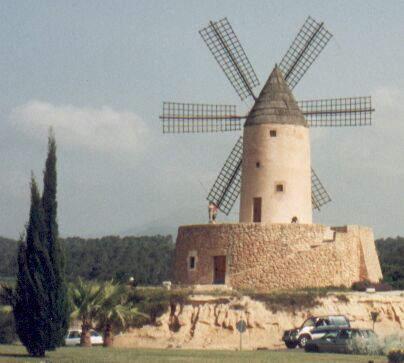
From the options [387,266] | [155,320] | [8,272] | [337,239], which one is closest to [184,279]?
[155,320]

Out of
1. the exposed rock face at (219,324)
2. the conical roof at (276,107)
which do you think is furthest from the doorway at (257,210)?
the exposed rock face at (219,324)

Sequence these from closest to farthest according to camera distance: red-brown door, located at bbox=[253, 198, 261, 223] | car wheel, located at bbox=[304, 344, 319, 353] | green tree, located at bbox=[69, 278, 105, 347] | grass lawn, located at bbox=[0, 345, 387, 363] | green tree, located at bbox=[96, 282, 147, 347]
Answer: grass lawn, located at bbox=[0, 345, 387, 363] < car wheel, located at bbox=[304, 344, 319, 353] < green tree, located at bbox=[69, 278, 105, 347] < green tree, located at bbox=[96, 282, 147, 347] < red-brown door, located at bbox=[253, 198, 261, 223]

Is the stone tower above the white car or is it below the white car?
above

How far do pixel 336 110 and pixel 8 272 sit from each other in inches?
1802

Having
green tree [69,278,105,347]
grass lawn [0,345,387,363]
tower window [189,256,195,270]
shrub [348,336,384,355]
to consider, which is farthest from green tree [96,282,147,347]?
shrub [348,336,384,355]

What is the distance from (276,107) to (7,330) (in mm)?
14202

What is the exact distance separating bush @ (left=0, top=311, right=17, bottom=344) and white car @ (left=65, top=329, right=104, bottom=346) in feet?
10.1

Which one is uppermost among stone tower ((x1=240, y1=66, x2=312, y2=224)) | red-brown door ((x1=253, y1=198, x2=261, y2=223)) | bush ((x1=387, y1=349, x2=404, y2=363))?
stone tower ((x1=240, y1=66, x2=312, y2=224))

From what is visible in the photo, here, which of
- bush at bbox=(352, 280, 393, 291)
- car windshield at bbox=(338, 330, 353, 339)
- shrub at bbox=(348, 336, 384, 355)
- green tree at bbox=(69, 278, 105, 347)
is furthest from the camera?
bush at bbox=(352, 280, 393, 291)

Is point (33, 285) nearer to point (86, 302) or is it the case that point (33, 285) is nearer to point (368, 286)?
point (86, 302)

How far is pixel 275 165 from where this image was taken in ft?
138

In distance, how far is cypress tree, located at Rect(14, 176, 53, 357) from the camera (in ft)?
94.0

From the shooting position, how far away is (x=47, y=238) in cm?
2905

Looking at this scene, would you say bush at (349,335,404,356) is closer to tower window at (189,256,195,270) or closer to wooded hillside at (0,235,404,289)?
tower window at (189,256,195,270)
